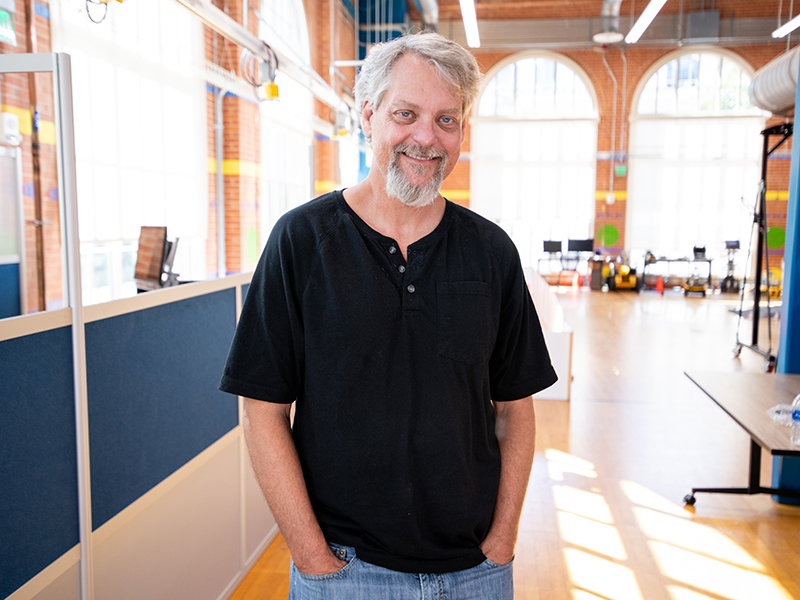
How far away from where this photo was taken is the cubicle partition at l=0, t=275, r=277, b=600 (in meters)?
1.43

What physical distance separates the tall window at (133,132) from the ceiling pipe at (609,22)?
7.77 metres

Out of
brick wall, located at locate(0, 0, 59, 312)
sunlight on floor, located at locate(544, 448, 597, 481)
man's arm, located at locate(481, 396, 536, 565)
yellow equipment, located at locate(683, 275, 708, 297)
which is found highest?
brick wall, located at locate(0, 0, 59, 312)

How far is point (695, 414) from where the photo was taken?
17.2 ft

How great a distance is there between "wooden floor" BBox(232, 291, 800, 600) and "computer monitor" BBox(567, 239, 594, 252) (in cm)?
759

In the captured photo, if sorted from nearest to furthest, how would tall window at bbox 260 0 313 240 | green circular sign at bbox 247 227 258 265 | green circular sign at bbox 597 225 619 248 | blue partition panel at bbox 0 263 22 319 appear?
blue partition panel at bbox 0 263 22 319, green circular sign at bbox 247 227 258 265, tall window at bbox 260 0 313 240, green circular sign at bbox 597 225 619 248

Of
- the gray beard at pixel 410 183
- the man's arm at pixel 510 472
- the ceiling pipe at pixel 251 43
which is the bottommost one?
the man's arm at pixel 510 472

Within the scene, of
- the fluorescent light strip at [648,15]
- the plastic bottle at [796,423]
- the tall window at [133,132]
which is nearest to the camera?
the plastic bottle at [796,423]

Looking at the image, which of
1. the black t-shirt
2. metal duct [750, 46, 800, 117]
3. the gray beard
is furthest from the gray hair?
metal duct [750, 46, 800, 117]

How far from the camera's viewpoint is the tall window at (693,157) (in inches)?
557

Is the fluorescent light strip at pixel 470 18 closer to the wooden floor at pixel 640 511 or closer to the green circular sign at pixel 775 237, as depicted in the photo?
the wooden floor at pixel 640 511

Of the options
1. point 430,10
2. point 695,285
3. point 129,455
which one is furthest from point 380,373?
point 695,285

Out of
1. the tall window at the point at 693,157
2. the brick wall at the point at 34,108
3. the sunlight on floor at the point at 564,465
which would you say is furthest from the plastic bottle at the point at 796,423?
the tall window at the point at 693,157

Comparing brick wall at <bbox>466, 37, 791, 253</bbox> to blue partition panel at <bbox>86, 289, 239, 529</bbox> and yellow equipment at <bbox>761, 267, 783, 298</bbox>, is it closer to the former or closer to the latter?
yellow equipment at <bbox>761, 267, 783, 298</bbox>

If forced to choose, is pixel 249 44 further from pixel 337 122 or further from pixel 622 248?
pixel 622 248
